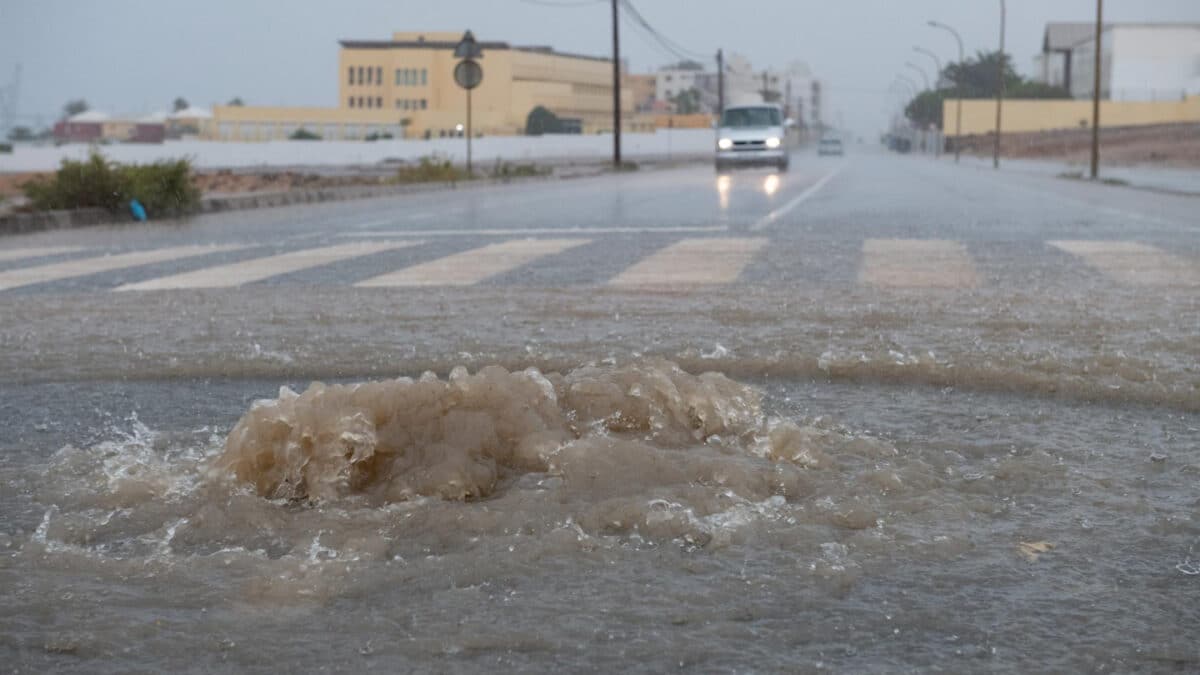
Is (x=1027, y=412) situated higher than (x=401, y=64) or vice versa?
(x=401, y=64)

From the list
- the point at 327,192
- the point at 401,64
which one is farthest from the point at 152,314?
the point at 401,64

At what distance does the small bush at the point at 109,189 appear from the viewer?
21.4 m

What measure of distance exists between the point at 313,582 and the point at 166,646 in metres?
0.45

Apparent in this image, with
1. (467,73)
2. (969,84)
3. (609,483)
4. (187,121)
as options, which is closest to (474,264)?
(609,483)

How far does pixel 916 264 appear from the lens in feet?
36.3

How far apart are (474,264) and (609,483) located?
7529 mm

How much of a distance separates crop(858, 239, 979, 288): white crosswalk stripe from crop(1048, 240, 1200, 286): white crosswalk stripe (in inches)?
35.9

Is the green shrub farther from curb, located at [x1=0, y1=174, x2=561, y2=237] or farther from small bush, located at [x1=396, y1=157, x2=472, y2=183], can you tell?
small bush, located at [x1=396, y1=157, x2=472, y2=183]

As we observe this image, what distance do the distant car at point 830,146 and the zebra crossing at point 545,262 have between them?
301 feet

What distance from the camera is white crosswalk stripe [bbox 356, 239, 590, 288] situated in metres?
10.2

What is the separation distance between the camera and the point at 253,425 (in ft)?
14.4

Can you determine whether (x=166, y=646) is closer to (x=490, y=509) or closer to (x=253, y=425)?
(x=490, y=509)

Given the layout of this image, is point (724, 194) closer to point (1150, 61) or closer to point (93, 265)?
point (93, 265)

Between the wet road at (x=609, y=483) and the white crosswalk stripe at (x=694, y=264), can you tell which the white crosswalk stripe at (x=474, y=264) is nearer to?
the white crosswalk stripe at (x=694, y=264)
